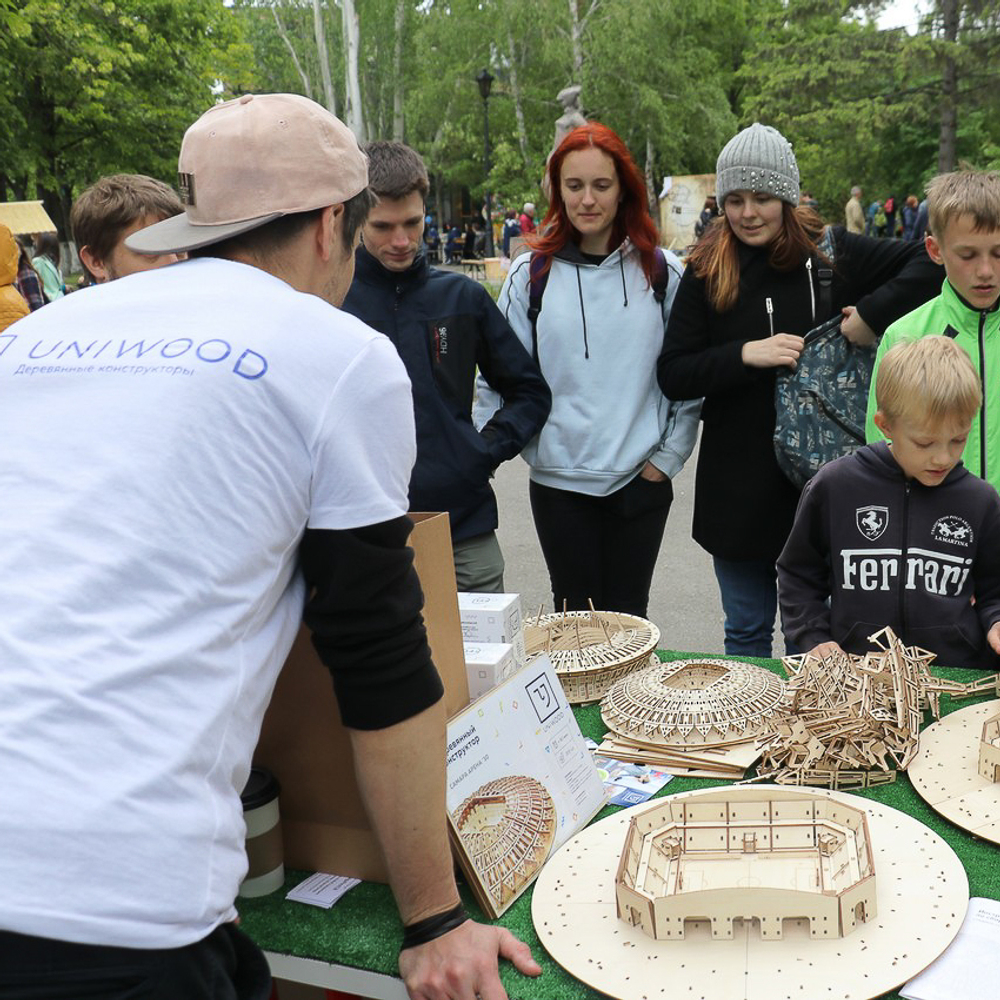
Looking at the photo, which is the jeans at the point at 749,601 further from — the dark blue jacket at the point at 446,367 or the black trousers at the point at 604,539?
the dark blue jacket at the point at 446,367

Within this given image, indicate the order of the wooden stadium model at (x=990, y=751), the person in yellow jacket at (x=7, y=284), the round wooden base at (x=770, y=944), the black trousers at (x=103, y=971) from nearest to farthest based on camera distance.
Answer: the black trousers at (x=103, y=971), the round wooden base at (x=770, y=944), the wooden stadium model at (x=990, y=751), the person in yellow jacket at (x=7, y=284)

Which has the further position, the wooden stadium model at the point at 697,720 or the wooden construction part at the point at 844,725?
the wooden stadium model at the point at 697,720

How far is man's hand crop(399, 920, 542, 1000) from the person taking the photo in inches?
52.1

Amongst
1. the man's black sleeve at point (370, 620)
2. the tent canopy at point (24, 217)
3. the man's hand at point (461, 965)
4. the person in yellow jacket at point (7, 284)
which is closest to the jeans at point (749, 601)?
the man's hand at point (461, 965)

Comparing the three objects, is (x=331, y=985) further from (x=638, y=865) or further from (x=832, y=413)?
(x=832, y=413)

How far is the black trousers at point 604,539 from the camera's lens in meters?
3.01

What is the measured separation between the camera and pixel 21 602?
3.31ft

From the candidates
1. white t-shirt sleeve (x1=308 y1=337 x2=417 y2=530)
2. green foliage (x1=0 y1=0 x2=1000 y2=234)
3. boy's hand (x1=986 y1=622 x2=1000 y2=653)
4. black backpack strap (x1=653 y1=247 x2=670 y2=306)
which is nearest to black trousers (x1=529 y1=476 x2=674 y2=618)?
black backpack strap (x1=653 y1=247 x2=670 y2=306)

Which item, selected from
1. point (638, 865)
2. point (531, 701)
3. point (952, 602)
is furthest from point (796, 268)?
point (638, 865)

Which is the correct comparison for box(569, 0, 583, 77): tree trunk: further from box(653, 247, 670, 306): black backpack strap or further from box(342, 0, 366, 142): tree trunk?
box(653, 247, 670, 306): black backpack strap

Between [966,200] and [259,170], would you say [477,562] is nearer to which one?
[966,200]

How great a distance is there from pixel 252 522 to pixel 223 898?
0.37 metres

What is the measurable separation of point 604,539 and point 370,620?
6.28ft

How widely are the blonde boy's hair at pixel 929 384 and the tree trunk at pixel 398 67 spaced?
3255 centimetres
